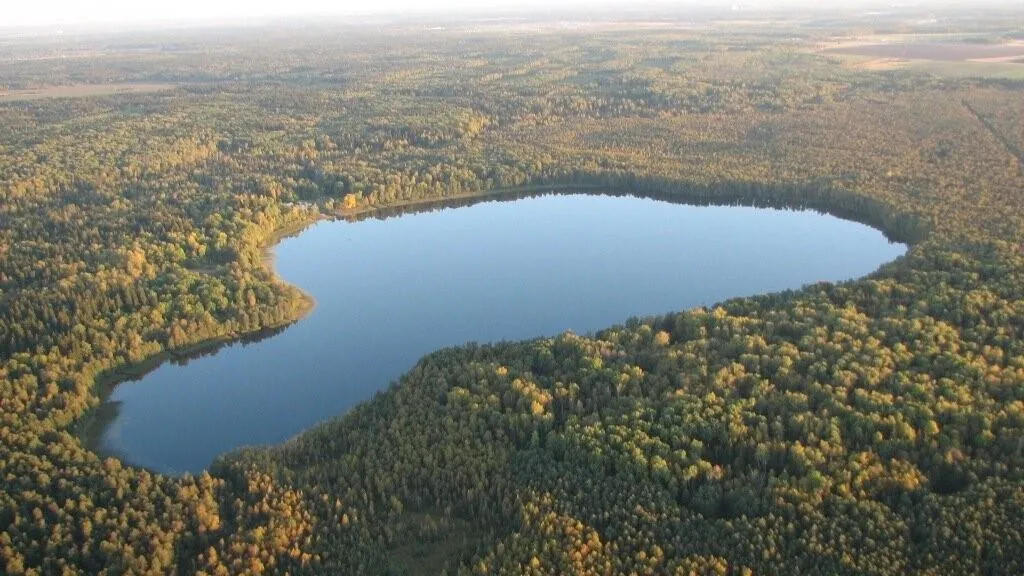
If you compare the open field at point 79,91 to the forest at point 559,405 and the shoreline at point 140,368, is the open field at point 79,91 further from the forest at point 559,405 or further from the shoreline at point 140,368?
the shoreline at point 140,368

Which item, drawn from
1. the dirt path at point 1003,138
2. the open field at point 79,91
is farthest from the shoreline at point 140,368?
the open field at point 79,91

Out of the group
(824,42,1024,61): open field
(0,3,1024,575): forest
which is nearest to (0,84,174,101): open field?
(0,3,1024,575): forest

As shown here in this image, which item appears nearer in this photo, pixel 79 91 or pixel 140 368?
pixel 140 368

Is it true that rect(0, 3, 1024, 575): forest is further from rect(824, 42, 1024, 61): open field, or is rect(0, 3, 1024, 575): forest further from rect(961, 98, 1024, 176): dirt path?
rect(824, 42, 1024, 61): open field

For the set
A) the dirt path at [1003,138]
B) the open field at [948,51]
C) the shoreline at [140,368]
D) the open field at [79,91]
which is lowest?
the shoreline at [140,368]

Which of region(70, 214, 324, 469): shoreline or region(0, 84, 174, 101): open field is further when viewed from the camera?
region(0, 84, 174, 101): open field

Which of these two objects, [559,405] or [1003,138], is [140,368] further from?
[1003,138]

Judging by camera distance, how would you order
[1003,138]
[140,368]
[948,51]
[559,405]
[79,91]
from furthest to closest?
1. [948,51]
2. [79,91]
3. [1003,138]
4. [140,368]
5. [559,405]

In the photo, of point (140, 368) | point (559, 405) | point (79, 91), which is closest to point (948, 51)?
point (559, 405)
